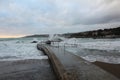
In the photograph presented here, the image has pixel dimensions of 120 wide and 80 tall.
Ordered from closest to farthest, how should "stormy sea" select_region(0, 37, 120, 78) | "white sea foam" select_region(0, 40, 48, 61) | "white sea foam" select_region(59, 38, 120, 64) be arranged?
1. "stormy sea" select_region(0, 37, 120, 78)
2. "white sea foam" select_region(59, 38, 120, 64)
3. "white sea foam" select_region(0, 40, 48, 61)

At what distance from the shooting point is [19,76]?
6.36 m

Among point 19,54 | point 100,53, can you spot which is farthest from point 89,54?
point 19,54

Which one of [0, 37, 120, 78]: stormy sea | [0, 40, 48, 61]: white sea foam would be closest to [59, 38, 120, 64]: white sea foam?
[0, 37, 120, 78]: stormy sea

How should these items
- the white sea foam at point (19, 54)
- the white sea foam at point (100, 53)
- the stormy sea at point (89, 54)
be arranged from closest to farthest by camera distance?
the stormy sea at point (89, 54), the white sea foam at point (100, 53), the white sea foam at point (19, 54)

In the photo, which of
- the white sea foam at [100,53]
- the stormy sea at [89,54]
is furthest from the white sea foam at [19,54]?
the white sea foam at [100,53]

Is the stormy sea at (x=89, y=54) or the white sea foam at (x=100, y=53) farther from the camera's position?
the white sea foam at (x=100, y=53)

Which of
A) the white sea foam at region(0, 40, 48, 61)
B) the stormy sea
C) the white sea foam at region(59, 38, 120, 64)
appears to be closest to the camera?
the stormy sea

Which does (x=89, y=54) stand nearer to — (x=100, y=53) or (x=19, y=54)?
(x=100, y=53)

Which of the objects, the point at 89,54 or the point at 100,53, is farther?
the point at 100,53

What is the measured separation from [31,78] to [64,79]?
79.2 inches

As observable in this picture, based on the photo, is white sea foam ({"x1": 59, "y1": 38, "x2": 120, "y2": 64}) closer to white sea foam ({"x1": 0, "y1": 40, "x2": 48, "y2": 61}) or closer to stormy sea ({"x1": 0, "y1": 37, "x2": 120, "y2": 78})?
stormy sea ({"x1": 0, "y1": 37, "x2": 120, "y2": 78})

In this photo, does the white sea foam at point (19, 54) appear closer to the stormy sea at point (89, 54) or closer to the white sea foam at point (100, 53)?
the stormy sea at point (89, 54)

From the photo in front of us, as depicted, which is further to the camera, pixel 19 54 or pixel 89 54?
pixel 19 54

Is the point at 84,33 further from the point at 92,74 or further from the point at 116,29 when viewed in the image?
the point at 92,74
